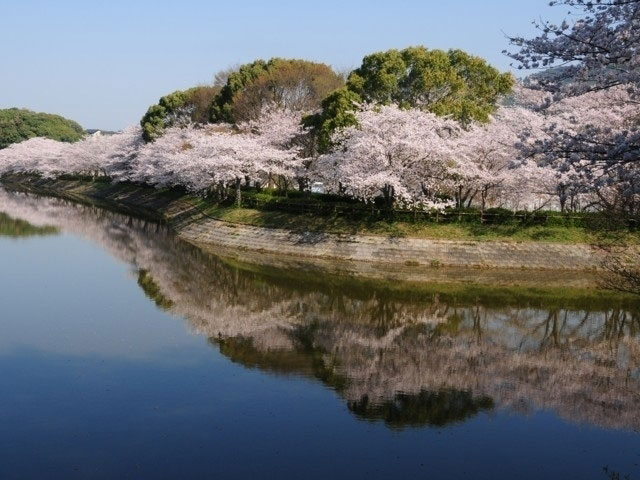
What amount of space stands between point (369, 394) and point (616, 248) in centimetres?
2089

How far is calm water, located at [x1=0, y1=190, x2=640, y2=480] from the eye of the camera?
1185 cm

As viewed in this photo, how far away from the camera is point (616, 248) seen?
31234 mm

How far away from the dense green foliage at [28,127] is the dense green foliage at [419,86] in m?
106

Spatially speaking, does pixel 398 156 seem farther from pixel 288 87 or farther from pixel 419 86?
pixel 288 87

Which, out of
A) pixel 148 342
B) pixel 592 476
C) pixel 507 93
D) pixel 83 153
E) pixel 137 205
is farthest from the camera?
pixel 83 153

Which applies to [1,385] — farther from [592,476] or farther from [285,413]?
[592,476]

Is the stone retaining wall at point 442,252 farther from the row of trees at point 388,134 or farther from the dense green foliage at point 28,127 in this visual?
the dense green foliage at point 28,127

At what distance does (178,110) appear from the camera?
211 ft

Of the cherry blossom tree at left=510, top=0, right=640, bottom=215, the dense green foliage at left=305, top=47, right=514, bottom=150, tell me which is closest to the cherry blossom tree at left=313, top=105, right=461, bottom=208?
the dense green foliage at left=305, top=47, right=514, bottom=150

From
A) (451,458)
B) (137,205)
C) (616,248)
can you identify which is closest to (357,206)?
(616,248)

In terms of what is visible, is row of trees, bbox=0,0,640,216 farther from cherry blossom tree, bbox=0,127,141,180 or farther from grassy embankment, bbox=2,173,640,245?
cherry blossom tree, bbox=0,127,141,180

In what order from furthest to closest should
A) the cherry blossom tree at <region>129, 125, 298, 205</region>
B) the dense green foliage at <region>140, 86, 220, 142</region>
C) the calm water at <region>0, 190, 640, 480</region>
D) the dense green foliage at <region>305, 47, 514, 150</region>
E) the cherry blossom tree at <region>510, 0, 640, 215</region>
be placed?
the dense green foliage at <region>140, 86, 220, 142</region>
the cherry blossom tree at <region>129, 125, 298, 205</region>
the dense green foliage at <region>305, 47, 514, 150</region>
the calm water at <region>0, 190, 640, 480</region>
the cherry blossom tree at <region>510, 0, 640, 215</region>

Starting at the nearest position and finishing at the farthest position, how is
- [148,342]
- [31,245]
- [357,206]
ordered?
1. [148,342]
2. [357,206]
3. [31,245]

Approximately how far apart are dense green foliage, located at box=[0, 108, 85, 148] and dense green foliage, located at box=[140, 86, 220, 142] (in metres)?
74.2
